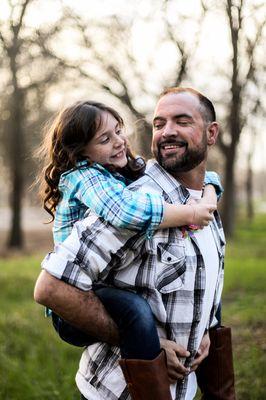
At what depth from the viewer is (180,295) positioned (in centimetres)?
214

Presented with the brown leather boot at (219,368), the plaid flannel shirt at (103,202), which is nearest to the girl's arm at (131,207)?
the plaid flannel shirt at (103,202)

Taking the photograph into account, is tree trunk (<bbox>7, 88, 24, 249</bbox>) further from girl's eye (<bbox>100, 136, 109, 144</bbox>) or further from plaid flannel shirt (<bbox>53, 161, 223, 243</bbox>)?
plaid flannel shirt (<bbox>53, 161, 223, 243</bbox>)

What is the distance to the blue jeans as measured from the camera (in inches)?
80.0

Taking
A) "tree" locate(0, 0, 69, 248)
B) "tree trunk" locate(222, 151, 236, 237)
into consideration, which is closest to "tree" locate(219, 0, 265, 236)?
"tree trunk" locate(222, 151, 236, 237)

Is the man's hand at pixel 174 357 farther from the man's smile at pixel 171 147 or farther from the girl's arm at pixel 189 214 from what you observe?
the man's smile at pixel 171 147

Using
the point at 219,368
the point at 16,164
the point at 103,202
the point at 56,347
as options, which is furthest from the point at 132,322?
the point at 16,164

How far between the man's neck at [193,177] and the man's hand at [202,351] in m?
0.66

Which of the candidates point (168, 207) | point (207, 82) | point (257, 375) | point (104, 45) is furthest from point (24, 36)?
A: point (168, 207)

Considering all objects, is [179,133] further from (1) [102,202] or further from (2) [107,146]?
(1) [102,202]

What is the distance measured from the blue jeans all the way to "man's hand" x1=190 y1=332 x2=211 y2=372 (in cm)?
28

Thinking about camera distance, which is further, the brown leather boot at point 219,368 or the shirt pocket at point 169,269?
the brown leather boot at point 219,368

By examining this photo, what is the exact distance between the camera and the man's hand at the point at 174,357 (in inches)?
82.7

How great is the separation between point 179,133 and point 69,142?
485 millimetres

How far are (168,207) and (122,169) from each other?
0.51m
